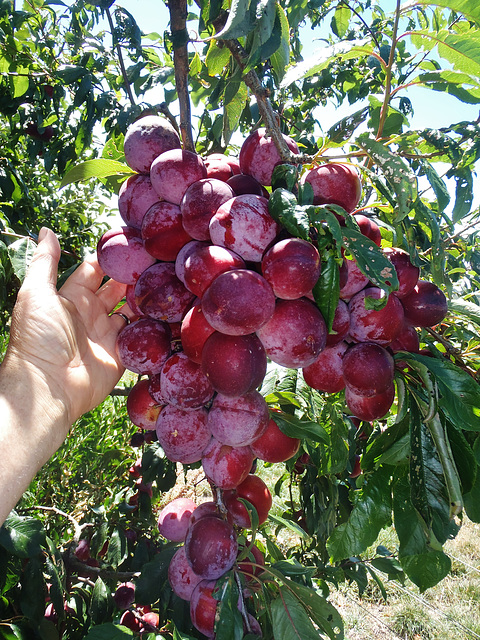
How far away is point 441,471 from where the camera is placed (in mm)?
719

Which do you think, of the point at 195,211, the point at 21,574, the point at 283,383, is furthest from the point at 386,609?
the point at 195,211

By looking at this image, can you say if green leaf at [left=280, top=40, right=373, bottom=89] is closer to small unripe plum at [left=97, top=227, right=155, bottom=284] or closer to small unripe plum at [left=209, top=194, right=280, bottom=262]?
small unripe plum at [left=209, top=194, right=280, bottom=262]

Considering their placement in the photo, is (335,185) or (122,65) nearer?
(335,185)

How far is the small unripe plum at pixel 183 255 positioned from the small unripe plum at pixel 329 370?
297 mm

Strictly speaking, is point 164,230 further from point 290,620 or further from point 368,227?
point 290,620

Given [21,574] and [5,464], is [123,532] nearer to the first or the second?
[21,574]

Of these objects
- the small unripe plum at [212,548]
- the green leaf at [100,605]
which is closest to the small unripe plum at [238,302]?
the small unripe plum at [212,548]

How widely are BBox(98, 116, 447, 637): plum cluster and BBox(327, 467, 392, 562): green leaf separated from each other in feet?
0.60

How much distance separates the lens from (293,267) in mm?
611

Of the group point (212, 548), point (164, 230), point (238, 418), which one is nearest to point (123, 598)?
point (212, 548)

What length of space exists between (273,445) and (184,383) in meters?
0.28

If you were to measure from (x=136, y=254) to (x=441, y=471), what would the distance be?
0.69 metres

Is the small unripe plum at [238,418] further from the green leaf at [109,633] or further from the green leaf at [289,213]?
the green leaf at [109,633]

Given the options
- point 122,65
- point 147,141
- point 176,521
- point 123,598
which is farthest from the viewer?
point 123,598
